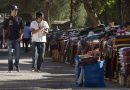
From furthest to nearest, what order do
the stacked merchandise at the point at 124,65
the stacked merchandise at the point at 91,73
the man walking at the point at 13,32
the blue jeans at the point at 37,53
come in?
1. the blue jeans at the point at 37,53
2. the man walking at the point at 13,32
3. the stacked merchandise at the point at 124,65
4. the stacked merchandise at the point at 91,73

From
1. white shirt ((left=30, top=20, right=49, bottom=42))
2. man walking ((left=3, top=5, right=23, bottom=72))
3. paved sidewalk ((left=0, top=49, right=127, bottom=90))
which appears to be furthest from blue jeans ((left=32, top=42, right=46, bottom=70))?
man walking ((left=3, top=5, right=23, bottom=72))

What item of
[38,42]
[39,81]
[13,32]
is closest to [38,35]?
[38,42]

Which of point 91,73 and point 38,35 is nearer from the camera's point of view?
point 91,73

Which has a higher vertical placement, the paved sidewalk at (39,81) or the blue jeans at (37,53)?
the blue jeans at (37,53)

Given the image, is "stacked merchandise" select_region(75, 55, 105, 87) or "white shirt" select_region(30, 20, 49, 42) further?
"white shirt" select_region(30, 20, 49, 42)

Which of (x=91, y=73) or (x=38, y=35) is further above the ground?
(x=38, y=35)

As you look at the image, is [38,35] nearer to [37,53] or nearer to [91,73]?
[37,53]

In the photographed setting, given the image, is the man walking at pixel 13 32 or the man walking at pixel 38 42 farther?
the man walking at pixel 38 42

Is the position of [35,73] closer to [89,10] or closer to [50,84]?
[50,84]

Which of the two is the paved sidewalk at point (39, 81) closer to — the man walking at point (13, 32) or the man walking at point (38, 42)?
the man walking at point (38, 42)

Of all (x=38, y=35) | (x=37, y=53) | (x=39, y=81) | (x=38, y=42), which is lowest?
(x=39, y=81)

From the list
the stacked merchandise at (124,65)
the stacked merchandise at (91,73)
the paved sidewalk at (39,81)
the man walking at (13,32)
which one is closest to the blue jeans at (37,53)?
the paved sidewalk at (39,81)

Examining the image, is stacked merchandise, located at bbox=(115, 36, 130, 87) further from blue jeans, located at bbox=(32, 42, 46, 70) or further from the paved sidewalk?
blue jeans, located at bbox=(32, 42, 46, 70)

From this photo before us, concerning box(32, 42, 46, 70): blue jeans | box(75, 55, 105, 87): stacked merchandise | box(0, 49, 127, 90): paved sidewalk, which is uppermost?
box(32, 42, 46, 70): blue jeans
